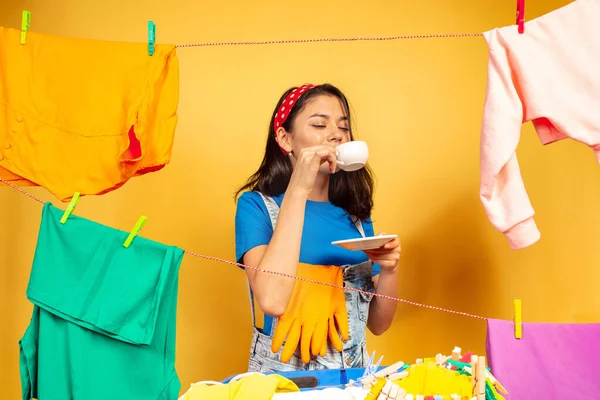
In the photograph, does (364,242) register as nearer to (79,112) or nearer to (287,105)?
(287,105)

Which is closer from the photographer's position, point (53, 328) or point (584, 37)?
point (53, 328)

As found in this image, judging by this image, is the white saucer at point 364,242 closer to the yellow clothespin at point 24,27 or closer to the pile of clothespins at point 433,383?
the pile of clothespins at point 433,383

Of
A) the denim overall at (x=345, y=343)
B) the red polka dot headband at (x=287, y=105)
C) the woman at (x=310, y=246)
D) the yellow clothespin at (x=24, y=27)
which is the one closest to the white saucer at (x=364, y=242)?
the woman at (x=310, y=246)

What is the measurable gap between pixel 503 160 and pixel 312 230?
483 mm

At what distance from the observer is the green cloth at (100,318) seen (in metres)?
1.12

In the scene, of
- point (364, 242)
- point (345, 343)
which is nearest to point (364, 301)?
point (345, 343)

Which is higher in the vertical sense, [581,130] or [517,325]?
[581,130]

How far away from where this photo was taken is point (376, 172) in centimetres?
212

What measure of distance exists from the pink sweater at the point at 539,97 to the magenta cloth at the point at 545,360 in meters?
0.18

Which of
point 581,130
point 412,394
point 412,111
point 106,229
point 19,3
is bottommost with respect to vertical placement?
point 412,394

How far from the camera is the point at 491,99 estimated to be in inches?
52.1

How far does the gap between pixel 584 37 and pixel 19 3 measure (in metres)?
1.54

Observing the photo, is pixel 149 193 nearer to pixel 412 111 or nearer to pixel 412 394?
pixel 412 111

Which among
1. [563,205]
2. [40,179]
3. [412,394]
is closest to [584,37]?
[412,394]
